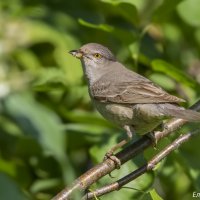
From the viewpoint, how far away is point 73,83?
579 cm

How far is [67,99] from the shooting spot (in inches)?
227

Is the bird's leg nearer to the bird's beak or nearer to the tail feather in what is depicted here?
the tail feather

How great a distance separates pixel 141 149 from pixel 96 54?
6.13 ft

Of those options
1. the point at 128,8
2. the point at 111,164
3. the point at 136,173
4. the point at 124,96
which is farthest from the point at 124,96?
the point at 136,173

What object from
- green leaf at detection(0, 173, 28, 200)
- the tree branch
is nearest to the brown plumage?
the tree branch

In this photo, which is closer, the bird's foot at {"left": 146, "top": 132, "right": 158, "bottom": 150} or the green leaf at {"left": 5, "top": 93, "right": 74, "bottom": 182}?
the bird's foot at {"left": 146, "top": 132, "right": 158, "bottom": 150}

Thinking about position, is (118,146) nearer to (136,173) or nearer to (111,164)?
(111,164)

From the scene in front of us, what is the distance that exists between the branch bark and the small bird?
10 cm

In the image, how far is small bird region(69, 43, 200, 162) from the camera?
4723mm

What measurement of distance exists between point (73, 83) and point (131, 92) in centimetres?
81

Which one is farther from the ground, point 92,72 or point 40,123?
point 92,72

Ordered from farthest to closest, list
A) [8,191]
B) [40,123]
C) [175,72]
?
[40,123] < [175,72] < [8,191]

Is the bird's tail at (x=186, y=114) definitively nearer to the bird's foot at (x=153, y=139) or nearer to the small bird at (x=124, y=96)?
the small bird at (x=124, y=96)

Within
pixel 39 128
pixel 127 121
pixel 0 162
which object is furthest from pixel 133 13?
pixel 0 162
